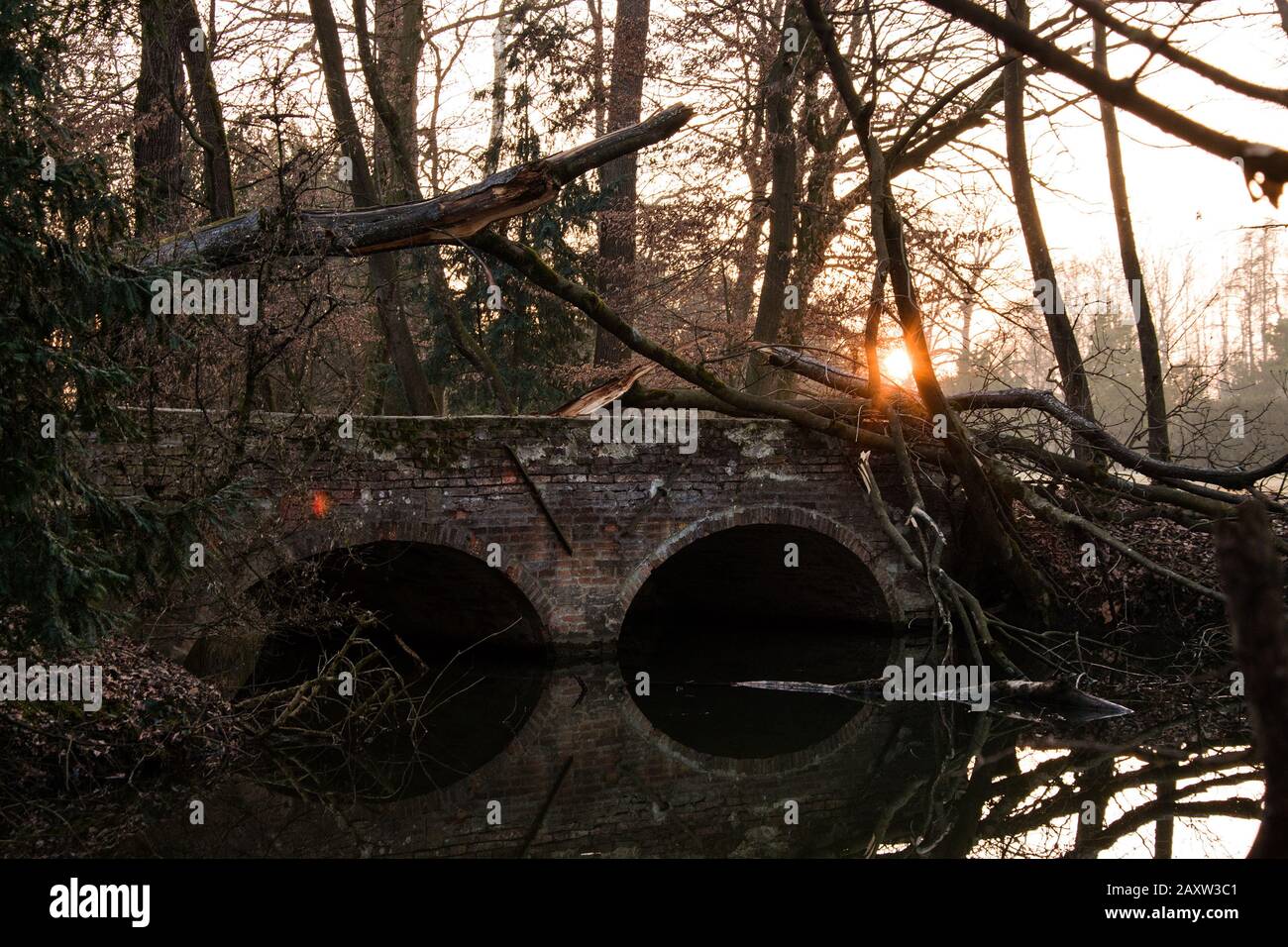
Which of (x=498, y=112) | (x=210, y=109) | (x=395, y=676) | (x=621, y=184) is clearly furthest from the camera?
(x=621, y=184)

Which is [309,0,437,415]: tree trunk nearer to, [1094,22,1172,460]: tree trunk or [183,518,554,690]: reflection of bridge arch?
[183,518,554,690]: reflection of bridge arch

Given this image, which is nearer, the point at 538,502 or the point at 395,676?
the point at 395,676

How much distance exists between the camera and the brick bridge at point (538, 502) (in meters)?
8.94

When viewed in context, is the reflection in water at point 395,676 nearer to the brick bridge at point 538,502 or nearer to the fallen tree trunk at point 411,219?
the brick bridge at point 538,502

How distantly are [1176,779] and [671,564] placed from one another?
828 centimetres

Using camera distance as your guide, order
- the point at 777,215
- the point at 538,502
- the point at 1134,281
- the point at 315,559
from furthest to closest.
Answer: the point at 777,215
the point at 1134,281
the point at 538,502
the point at 315,559

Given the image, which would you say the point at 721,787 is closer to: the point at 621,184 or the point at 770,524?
the point at 770,524

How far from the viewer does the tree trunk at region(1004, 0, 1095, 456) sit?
469 inches

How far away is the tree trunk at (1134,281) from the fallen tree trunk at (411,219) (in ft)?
17.8

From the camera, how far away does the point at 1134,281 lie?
12.8 meters

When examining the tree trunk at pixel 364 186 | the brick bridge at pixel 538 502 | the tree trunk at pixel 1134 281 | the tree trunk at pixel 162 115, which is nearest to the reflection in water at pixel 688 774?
the brick bridge at pixel 538 502

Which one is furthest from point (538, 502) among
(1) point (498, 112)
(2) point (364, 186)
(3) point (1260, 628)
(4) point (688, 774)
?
(3) point (1260, 628)

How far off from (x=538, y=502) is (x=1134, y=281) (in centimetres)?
658

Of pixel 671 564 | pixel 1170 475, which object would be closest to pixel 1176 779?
pixel 1170 475
